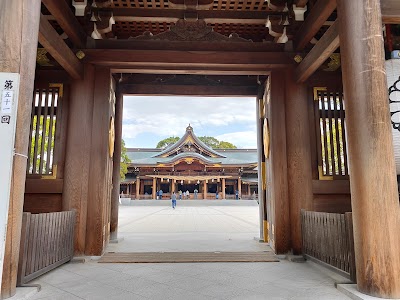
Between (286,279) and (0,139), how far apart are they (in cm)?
358

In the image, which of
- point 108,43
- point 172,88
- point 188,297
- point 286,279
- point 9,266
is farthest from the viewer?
point 172,88

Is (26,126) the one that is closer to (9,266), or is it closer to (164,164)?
(9,266)

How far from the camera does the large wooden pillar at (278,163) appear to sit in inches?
202

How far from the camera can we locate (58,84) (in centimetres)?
546

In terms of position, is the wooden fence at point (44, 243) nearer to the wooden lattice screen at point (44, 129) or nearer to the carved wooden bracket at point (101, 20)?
the wooden lattice screen at point (44, 129)

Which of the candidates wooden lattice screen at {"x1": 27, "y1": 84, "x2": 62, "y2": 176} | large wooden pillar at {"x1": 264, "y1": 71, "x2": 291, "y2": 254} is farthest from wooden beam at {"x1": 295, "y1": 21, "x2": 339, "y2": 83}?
wooden lattice screen at {"x1": 27, "y1": 84, "x2": 62, "y2": 176}

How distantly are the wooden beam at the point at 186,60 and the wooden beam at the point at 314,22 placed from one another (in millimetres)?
358

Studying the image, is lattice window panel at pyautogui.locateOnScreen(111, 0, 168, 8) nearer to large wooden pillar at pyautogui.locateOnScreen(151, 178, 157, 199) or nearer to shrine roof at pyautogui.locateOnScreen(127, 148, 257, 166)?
shrine roof at pyautogui.locateOnScreen(127, 148, 257, 166)

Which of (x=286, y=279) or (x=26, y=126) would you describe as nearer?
(x=26, y=126)

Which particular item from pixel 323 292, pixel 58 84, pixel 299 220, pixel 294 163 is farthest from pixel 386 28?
pixel 58 84

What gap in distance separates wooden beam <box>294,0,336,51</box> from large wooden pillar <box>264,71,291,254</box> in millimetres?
637

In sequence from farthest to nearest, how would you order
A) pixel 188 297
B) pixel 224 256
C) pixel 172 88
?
pixel 172 88, pixel 224 256, pixel 188 297

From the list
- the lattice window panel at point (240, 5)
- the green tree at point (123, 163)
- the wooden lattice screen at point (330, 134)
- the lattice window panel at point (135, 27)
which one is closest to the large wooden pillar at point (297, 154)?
the wooden lattice screen at point (330, 134)

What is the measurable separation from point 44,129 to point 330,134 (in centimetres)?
531
